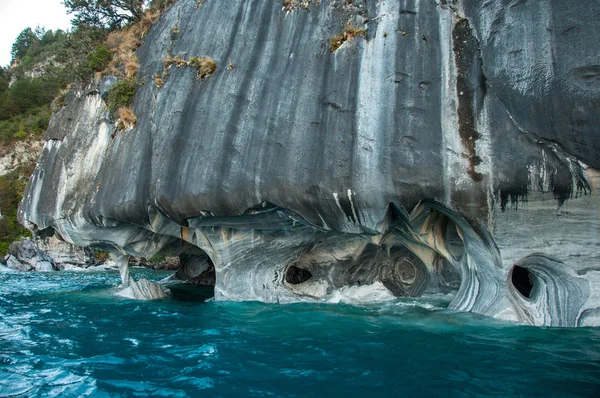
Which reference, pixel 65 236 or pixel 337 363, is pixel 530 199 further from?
pixel 65 236

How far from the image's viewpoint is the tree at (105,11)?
1781 cm

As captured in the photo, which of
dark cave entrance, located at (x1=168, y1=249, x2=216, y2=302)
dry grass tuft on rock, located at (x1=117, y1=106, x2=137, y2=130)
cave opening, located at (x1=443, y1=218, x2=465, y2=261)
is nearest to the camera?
cave opening, located at (x1=443, y1=218, x2=465, y2=261)

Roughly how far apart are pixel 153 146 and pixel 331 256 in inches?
251

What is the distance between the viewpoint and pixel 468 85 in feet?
27.8

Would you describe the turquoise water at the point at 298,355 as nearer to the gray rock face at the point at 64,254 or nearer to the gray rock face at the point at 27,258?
the gray rock face at the point at 27,258

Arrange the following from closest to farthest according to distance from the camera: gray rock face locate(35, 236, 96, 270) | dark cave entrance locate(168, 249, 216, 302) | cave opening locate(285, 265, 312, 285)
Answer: cave opening locate(285, 265, 312, 285)
dark cave entrance locate(168, 249, 216, 302)
gray rock face locate(35, 236, 96, 270)

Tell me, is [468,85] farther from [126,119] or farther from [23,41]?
[23,41]

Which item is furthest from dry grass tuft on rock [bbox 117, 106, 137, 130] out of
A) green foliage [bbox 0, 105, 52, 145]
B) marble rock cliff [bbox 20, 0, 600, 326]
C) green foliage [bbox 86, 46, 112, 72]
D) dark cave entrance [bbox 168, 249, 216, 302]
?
green foliage [bbox 0, 105, 52, 145]

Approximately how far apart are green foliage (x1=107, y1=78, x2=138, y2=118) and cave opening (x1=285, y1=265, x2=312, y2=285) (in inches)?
320

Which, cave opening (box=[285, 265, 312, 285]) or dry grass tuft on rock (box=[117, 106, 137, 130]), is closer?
dry grass tuft on rock (box=[117, 106, 137, 130])

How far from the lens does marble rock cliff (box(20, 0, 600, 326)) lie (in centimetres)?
776

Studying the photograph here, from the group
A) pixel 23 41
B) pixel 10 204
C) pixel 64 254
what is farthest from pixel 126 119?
pixel 23 41

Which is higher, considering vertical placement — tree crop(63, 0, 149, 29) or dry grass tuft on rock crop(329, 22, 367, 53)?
tree crop(63, 0, 149, 29)

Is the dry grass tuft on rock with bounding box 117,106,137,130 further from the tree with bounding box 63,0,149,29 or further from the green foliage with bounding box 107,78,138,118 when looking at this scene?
the tree with bounding box 63,0,149,29
